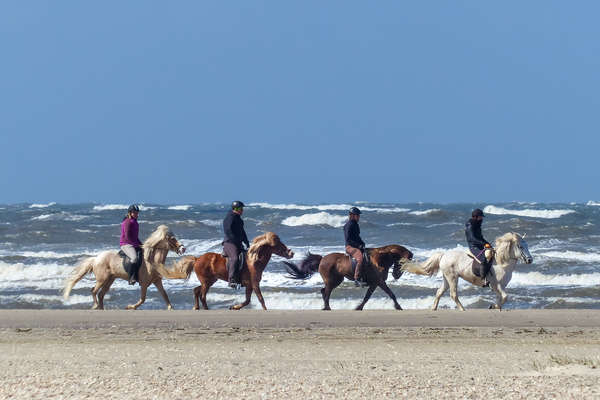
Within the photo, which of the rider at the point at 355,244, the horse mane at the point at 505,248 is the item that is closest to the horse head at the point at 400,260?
the rider at the point at 355,244

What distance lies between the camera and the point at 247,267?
1579cm

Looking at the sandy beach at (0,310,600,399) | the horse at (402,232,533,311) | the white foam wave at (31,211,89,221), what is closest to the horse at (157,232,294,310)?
the sandy beach at (0,310,600,399)

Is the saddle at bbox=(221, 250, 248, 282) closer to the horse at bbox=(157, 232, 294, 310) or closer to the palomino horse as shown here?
the horse at bbox=(157, 232, 294, 310)

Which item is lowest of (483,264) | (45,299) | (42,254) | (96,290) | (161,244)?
(42,254)

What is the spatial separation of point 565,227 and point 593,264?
12.6 m

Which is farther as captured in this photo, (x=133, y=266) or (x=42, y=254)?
(x=42, y=254)

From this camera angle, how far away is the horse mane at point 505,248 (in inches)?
606

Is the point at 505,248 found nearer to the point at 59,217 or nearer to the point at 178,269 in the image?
the point at 178,269

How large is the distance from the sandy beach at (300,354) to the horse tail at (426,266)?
0.92 meters

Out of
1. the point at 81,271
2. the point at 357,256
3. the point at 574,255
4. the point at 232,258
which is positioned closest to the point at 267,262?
the point at 232,258

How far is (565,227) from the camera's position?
36594mm

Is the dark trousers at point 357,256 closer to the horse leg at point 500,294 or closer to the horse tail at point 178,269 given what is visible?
the horse leg at point 500,294

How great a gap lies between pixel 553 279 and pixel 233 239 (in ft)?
29.0

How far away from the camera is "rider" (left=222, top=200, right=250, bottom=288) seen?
1565 centimetres
